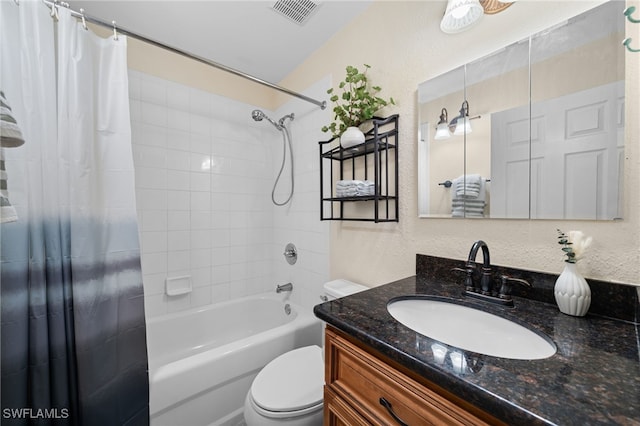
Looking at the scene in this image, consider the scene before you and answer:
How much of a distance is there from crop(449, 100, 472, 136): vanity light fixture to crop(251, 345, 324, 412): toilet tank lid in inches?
49.6

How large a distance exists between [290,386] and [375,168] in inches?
42.9

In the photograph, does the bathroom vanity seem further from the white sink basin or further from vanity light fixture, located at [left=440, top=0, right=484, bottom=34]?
vanity light fixture, located at [left=440, top=0, right=484, bottom=34]

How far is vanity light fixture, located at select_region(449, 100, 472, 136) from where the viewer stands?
1017 mm

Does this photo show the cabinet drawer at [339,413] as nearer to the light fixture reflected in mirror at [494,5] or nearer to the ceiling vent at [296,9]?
the light fixture reflected in mirror at [494,5]

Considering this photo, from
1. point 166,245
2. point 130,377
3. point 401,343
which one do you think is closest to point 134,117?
point 166,245

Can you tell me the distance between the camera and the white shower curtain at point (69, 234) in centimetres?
89

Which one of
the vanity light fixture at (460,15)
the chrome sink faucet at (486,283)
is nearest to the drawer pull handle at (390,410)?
the chrome sink faucet at (486,283)

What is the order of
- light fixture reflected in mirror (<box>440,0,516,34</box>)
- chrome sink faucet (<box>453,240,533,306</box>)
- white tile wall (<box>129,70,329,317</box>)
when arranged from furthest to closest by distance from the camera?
white tile wall (<box>129,70,329,317</box>), light fixture reflected in mirror (<box>440,0,516,34</box>), chrome sink faucet (<box>453,240,533,306</box>)

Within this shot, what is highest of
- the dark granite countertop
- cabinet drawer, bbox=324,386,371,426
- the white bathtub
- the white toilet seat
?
the dark granite countertop

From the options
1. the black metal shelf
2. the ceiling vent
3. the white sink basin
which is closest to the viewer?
the white sink basin

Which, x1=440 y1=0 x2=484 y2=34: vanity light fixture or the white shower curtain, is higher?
x1=440 y1=0 x2=484 y2=34: vanity light fixture

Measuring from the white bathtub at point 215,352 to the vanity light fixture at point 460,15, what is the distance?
1.75 meters

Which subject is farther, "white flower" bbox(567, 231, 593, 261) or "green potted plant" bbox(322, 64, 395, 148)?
"green potted plant" bbox(322, 64, 395, 148)

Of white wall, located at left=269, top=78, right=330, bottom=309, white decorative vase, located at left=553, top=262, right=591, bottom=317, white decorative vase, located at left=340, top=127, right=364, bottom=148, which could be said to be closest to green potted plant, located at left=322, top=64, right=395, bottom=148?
white decorative vase, located at left=340, top=127, right=364, bottom=148
